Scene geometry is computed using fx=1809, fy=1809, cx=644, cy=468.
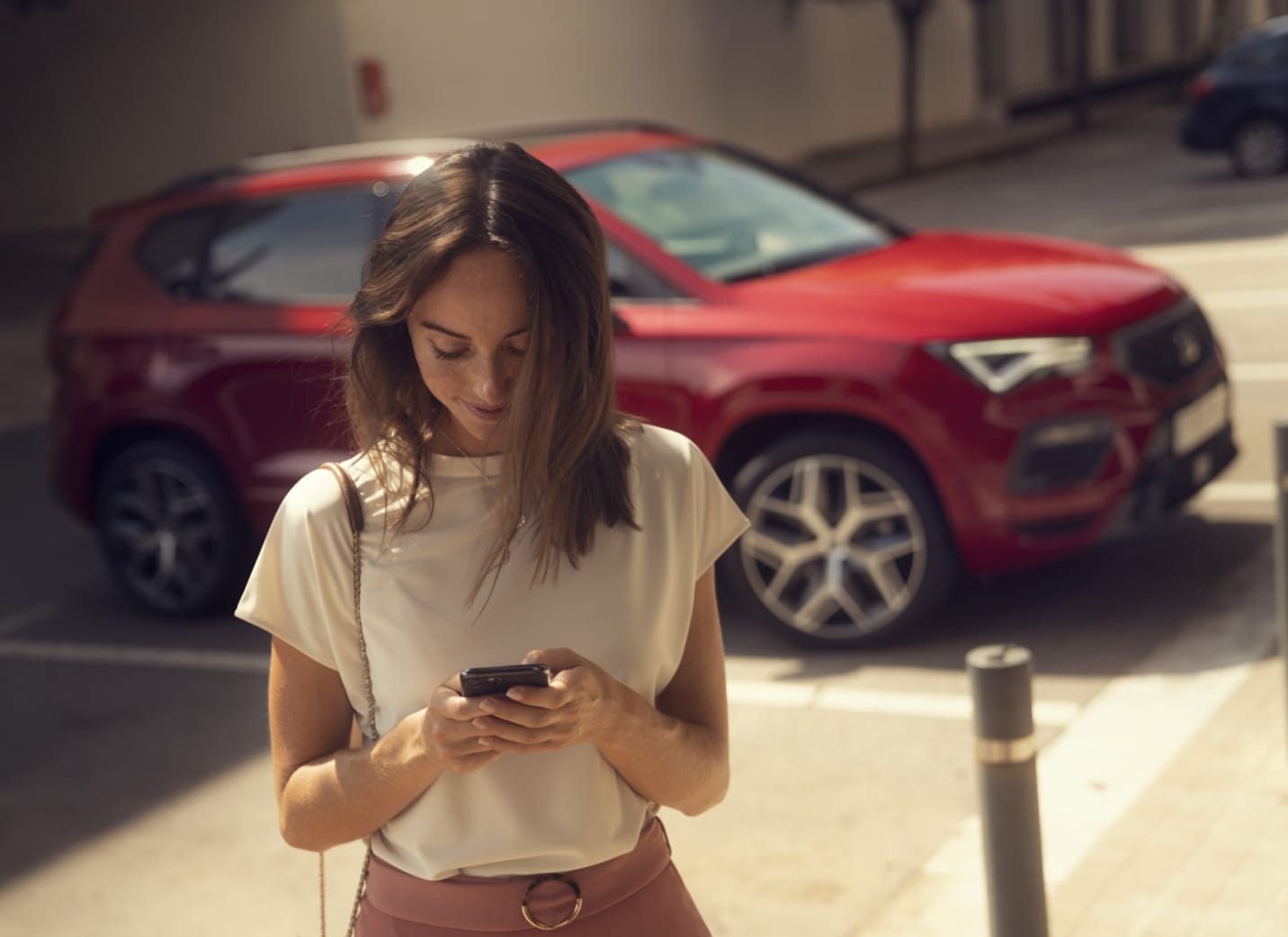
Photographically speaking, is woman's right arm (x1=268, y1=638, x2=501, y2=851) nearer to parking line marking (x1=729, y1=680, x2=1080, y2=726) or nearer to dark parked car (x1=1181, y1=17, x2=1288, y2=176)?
parking line marking (x1=729, y1=680, x2=1080, y2=726)

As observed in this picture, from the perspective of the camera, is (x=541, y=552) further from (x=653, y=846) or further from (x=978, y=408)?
(x=978, y=408)

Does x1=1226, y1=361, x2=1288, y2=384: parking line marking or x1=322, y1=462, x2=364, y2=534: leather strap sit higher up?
x1=322, y1=462, x2=364, y2=534: leather strap

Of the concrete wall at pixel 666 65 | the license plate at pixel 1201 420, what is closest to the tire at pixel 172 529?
the license plate at pixel 1201 420

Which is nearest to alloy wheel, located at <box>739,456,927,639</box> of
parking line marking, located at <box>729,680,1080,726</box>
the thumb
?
parking line marking, located at <box>729,680,1080,726</box>

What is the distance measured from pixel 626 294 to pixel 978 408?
4.39 ft

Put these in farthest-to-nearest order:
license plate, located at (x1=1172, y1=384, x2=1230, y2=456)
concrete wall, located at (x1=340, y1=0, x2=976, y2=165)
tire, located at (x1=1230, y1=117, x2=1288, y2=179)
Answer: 1. concrete wall, located at (x1=340, y1=0, x2=976, y2=165)
2. tire, located at (x1=1230, y1=117, x2=1288, y2=179)
3. license plate, located at (x1=1172, y1=384, x2=1230, y2=456)

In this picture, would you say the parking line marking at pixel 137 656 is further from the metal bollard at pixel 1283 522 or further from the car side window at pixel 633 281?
the metal bollard at pixel 1283 522

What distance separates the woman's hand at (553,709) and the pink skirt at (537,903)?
8.6 inches

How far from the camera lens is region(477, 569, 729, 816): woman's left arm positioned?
1.78 metres

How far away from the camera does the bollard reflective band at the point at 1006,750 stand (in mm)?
2979

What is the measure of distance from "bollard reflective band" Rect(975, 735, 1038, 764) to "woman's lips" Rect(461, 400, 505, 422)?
1332 mm

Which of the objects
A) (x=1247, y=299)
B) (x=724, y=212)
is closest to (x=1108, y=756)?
(x=724, y=212)

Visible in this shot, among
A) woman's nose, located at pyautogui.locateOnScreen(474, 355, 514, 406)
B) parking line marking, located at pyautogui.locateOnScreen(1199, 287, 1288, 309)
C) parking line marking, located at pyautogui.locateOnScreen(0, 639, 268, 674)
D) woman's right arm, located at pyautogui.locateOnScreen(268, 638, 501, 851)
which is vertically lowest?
parking line marking, located at pyautogui.locateOnScreen(1199, 287, 1288, 309)

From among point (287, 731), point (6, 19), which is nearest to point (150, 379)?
point (287, 731)
